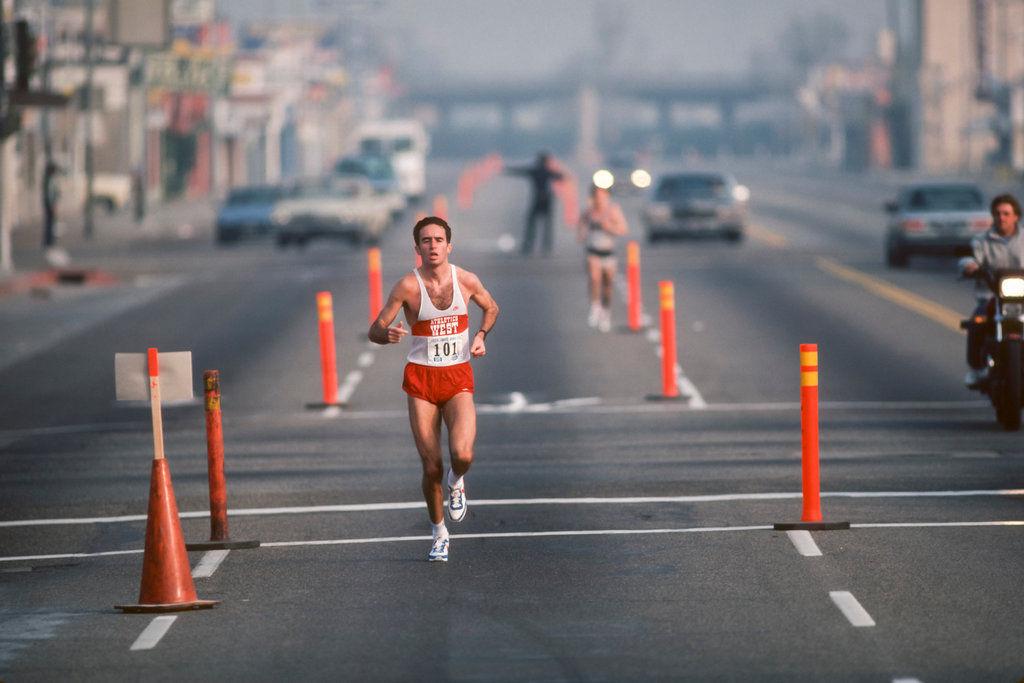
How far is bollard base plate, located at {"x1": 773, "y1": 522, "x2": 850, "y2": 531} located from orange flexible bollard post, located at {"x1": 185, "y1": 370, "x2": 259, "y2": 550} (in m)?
3.20

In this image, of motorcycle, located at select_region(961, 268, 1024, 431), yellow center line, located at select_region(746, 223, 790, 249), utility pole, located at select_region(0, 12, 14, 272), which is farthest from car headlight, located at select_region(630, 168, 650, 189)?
motorcycle, located at select_region(961, 268, 1024, 431)

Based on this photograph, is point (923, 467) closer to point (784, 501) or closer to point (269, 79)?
point (784, 501)

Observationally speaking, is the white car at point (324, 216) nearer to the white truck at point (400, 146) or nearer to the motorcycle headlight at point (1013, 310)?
the white truck at point (400, 146)

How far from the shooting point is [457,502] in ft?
37.7

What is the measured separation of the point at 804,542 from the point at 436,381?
2413 millimetres

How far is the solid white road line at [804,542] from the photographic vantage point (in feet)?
37.9

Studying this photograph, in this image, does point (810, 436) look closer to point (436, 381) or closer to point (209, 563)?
point (436, 381)

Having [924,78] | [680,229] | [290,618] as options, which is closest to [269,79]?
[924,78]

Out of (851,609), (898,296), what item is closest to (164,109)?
(898,296)

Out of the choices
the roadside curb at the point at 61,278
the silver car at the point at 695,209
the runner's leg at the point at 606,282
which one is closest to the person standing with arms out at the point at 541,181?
the silver car at the point at 695,209

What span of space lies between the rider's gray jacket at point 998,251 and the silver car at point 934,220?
19.8 meters

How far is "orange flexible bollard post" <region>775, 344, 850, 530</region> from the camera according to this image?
12.2 meters

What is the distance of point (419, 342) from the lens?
11.4 metres

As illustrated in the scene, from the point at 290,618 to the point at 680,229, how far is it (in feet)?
122
